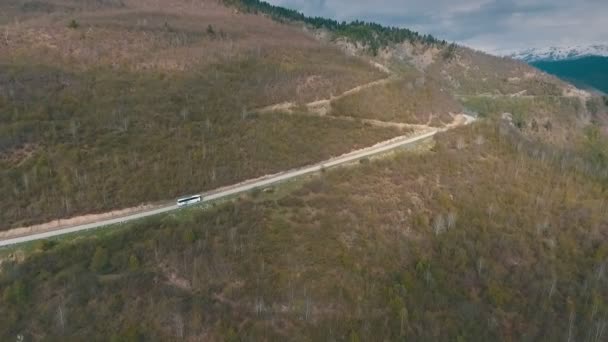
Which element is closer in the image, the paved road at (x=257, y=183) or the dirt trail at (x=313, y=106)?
the paved road at (x=257, y=183)

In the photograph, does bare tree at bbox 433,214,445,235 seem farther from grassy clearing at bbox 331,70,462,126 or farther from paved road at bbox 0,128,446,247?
grassy clearing at bbox 331,70,462,126

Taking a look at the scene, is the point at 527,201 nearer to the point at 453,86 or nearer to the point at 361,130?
the point at 361,130

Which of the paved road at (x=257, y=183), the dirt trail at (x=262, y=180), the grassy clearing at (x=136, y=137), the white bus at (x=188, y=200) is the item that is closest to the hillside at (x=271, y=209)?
the grassy clearing at (x=136, y=137)

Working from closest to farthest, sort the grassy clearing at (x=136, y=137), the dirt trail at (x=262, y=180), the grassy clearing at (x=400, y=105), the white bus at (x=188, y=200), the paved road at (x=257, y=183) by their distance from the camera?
the paved road at (x=257, y=183) < the dirt trail at (x=262, y=180) < the grassy clearing at (x=136, y=137) < the white bus at (x=188, y=200) < the grassy clearing at (x=400, y=105)

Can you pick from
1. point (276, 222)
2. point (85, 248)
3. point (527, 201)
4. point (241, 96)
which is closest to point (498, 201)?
point (527, 201)

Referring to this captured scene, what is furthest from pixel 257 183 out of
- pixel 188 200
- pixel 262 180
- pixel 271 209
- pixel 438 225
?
pixel 438 225

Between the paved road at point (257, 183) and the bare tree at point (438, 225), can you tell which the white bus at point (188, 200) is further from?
the bare tree at point (438, 225)
